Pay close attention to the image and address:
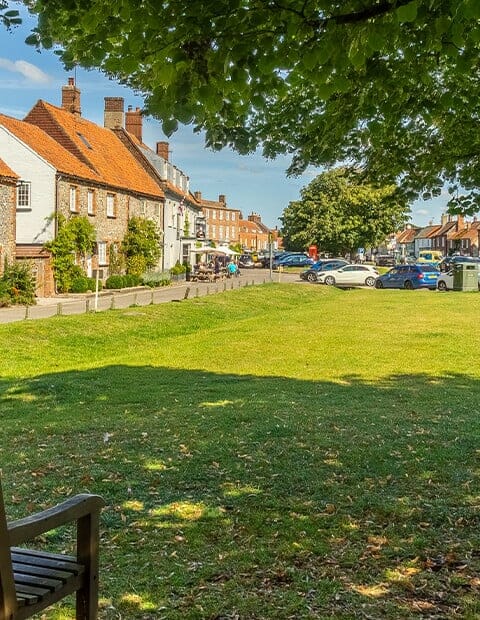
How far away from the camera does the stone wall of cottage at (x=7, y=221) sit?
32.5 m

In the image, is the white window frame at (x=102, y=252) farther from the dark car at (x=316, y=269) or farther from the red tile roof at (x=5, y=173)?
the dark car at (x=316, y=269)

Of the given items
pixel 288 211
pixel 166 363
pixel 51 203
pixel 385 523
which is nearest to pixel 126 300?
pixel 51 203

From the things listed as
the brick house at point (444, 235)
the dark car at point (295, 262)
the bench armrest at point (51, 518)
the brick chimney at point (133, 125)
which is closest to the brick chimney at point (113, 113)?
the brick chimney at point (133, 125)

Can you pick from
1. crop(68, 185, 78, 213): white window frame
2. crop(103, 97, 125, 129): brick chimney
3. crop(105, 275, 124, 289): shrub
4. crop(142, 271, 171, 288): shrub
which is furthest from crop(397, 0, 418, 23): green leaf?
crop(103, 97, 125, 129): brick chimney

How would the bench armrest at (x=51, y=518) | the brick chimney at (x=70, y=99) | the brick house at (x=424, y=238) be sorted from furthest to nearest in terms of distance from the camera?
the brick house at (x=424, y=238) < the brick chimney at (x=70, y=99) < the bench armrest at (x=51, y=518)

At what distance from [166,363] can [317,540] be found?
11.1 meters

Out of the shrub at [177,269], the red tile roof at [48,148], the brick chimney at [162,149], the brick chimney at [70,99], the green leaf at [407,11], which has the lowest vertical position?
the shrub at [177,269]

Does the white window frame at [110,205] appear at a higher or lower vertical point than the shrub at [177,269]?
higher

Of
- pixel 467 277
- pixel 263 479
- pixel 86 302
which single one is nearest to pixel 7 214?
pixel 86 302

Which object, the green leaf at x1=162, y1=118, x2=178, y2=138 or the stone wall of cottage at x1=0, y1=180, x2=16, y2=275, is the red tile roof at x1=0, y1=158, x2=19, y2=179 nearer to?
the stone wall of cottage at x1=0, y1=180, x2=16, y2=275

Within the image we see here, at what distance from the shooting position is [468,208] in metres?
9.18

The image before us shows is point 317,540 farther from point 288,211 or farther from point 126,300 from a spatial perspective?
point 288,211

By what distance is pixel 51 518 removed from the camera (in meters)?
2.85

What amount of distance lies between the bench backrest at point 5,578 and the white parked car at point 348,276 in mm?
48288
